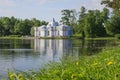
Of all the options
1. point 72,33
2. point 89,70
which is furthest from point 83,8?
point 89,70

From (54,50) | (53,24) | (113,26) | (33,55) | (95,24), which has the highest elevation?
(53,24)

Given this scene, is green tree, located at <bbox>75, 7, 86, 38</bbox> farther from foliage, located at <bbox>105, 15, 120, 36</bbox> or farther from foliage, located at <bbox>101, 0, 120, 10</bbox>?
foliage, located at <bbox>101, 0, 120, 10</bbox>

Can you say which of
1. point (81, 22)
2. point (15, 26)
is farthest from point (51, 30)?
point (81, 22)

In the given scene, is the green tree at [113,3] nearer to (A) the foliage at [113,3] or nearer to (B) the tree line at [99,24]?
(A) the foliage at [113,3]

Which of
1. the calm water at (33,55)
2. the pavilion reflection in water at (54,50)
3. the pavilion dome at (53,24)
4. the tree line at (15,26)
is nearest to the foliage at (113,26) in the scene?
the pavilion reflection in water at (54,50)

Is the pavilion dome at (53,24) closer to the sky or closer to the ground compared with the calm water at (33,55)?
closer to the sky

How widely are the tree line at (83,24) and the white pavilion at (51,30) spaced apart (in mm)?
3420

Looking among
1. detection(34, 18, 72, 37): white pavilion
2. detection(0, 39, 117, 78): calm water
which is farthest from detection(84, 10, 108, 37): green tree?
detection(0, 39, 117, 78): calm water

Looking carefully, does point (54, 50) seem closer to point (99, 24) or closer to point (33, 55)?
point (33, 55)

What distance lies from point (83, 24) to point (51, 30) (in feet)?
134

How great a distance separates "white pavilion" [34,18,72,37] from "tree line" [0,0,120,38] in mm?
3420

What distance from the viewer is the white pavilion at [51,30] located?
593ft

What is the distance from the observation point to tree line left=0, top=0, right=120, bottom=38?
436 feet

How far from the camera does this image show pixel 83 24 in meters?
148
